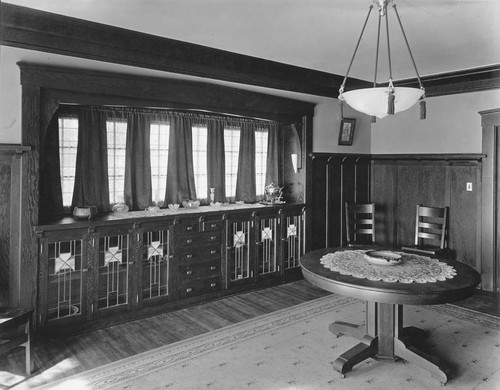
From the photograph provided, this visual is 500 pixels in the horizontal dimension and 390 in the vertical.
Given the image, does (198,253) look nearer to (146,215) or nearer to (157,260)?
(157,260)

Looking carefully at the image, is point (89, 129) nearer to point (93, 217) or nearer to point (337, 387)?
point (93, 217)

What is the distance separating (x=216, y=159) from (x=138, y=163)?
1.02m

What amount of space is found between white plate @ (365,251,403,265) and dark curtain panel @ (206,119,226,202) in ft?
7.60

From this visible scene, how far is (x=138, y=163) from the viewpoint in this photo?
14.5ft

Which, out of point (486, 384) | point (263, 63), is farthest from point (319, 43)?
point (486, 384)

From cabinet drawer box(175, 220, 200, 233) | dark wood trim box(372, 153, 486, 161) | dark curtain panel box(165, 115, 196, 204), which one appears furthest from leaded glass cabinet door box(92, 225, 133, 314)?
dark wood trim box(372, 153, 486, 161)

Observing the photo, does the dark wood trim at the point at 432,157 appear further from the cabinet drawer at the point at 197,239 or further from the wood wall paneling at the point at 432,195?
the cabinet drawer at the point at 197,239

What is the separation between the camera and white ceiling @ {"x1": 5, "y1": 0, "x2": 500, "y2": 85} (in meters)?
2.73

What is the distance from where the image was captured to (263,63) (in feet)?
13.5

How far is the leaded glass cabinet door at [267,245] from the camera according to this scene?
4945mm

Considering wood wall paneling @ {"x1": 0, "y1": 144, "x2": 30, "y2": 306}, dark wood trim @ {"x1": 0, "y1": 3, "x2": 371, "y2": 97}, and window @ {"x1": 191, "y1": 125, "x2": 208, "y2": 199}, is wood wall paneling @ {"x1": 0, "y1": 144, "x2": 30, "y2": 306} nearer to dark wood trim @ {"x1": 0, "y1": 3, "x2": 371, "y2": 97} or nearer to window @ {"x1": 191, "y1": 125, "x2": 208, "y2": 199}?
dark wood trim @ {"x1": 0, "y1": 3, "x2": 371, "y2": 97}

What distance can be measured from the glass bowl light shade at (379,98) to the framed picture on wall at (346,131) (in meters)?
2.82

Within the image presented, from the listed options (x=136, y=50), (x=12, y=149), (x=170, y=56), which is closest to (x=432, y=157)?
(x=170, y=56)

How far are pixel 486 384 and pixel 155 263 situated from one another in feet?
9.71
